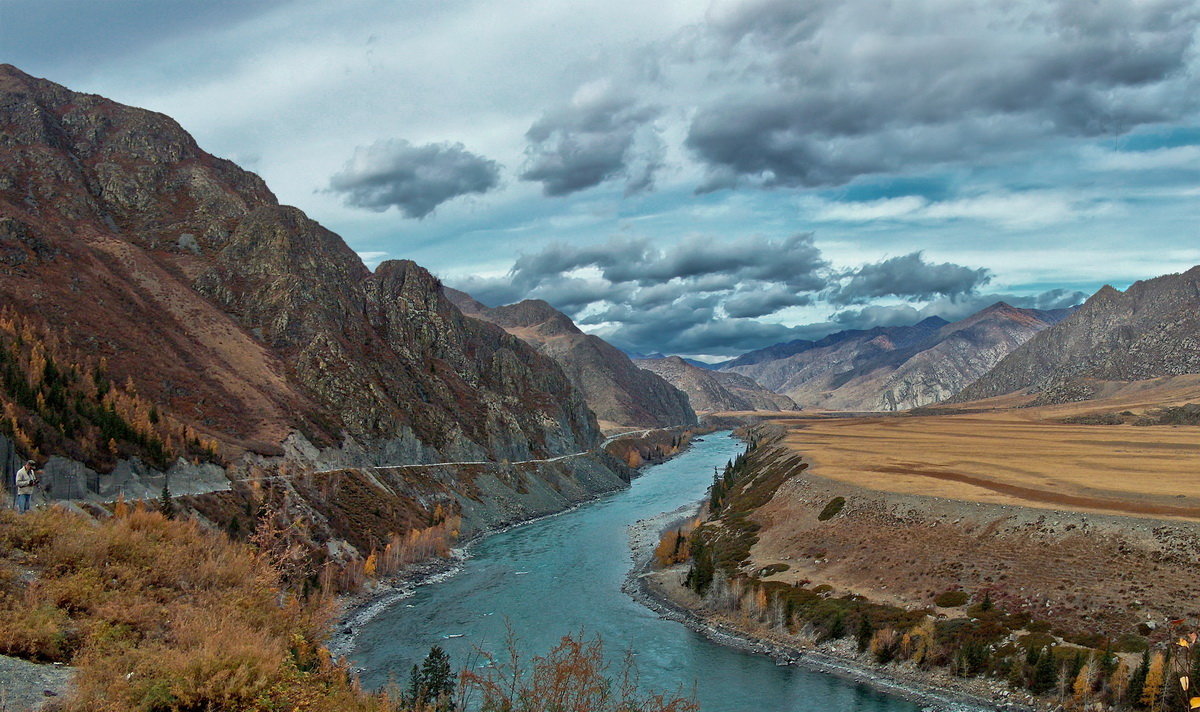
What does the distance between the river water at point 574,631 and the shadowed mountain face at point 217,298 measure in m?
33.4

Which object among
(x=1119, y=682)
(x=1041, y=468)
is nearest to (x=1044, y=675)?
(x=1119, y=682)

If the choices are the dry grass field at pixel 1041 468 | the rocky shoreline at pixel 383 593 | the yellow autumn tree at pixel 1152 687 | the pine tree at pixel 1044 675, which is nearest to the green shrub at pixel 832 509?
the dry grass field at pixel 1041 468

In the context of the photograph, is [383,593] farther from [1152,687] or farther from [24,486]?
[1152,687]

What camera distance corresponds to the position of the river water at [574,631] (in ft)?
155

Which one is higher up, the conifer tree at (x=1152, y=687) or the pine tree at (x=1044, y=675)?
the conifer tree at (x=1152, y=687)

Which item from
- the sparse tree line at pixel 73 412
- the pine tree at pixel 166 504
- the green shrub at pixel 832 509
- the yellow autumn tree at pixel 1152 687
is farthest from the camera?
the green shrub at pixel 832 509

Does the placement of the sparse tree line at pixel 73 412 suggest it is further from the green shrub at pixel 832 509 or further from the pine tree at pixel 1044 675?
the pine tree at pixel 1044 675

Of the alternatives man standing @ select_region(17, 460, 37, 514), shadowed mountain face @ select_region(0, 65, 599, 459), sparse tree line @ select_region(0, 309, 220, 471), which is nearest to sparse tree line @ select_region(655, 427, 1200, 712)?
man standing @ select_region(17, 460, 37, 514)

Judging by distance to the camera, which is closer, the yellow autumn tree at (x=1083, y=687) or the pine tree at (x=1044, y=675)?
the yellow autumn tree at (x=1083, y=687)

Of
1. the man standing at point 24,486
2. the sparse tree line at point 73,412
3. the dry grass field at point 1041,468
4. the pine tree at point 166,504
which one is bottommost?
the dry grass field at point 1041,468

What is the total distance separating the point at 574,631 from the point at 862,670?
22644 millimetres

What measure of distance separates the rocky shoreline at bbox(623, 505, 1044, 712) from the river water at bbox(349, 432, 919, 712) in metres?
1.25

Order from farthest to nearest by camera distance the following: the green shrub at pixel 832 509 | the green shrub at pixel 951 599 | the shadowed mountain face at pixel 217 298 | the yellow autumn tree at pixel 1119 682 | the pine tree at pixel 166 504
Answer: the shadowed mountain face at pixel 217 298, the green shrub at pixel 832 509, the green shrub at pixel 951 599, the pine tree at pixel 166 504, the yellow autumn tree at pixel 1119 682

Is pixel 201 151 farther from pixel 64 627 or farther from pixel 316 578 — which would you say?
pixel 64 627
